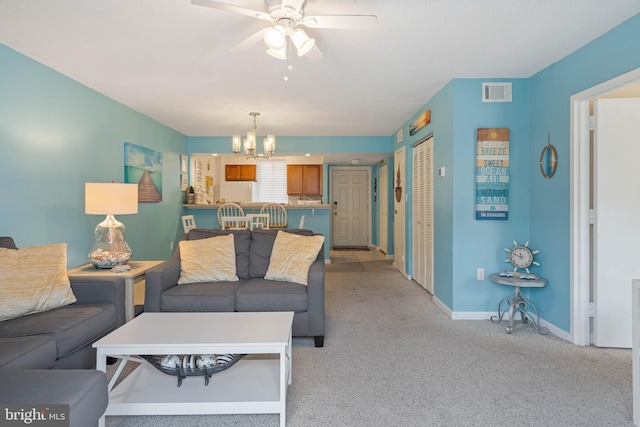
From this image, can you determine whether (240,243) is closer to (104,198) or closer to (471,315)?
(104,198)

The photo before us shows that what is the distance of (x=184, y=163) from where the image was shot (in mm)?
6371

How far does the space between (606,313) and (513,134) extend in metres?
1.73

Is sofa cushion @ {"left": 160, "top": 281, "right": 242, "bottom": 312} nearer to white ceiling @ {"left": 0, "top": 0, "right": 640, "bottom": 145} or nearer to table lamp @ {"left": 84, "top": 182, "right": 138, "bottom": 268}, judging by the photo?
table lamp @ {"left": 84, "top": 182, "right": 138, "bottom": 268}

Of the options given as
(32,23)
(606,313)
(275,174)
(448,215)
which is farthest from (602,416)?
(275,174)

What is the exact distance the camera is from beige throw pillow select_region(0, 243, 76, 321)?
2105mm

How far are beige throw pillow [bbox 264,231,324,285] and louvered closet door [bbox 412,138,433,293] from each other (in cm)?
176

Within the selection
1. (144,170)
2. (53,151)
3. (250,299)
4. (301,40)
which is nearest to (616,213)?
(301,40)

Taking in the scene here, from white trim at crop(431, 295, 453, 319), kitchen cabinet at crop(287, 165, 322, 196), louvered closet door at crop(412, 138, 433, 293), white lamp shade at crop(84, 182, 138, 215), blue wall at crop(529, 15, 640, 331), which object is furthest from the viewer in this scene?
kitchen cabinet at crop(287, 165, 322, 196)

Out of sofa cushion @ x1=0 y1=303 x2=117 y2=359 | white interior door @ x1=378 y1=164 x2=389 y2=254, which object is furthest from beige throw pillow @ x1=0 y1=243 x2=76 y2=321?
white interior door @ x1=378 y1=164 x2=389 y2=254

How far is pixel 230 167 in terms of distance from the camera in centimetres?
858

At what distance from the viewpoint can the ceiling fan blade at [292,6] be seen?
1.94m

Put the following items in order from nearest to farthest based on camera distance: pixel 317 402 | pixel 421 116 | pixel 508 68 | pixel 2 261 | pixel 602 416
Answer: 1. pixel 602 416
2. pixel 317 402
3. pixel 2 261
4. pixel 508 68
5. pixel 421 116

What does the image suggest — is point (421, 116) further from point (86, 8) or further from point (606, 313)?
point (86, 8)

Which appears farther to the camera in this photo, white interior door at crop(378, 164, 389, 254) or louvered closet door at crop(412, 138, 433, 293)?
white interior door at crop(378, 164, 389, 254)
